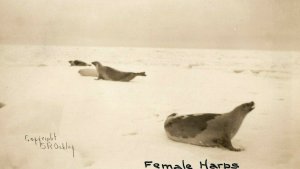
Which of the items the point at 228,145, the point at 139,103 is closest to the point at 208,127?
the point at 228,145

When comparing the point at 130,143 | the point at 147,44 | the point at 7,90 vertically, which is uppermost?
the point at 147,44

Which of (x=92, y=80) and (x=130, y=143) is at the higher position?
(x=92, y=80)

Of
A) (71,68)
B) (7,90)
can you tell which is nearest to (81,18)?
(71,68)

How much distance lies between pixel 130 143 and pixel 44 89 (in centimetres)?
26

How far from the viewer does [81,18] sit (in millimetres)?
995

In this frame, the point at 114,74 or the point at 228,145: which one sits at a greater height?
the point at 114,74

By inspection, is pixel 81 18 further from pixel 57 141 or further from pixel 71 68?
pixel 57 141

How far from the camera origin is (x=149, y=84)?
38.0 inches

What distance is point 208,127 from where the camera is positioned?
3.03ft
